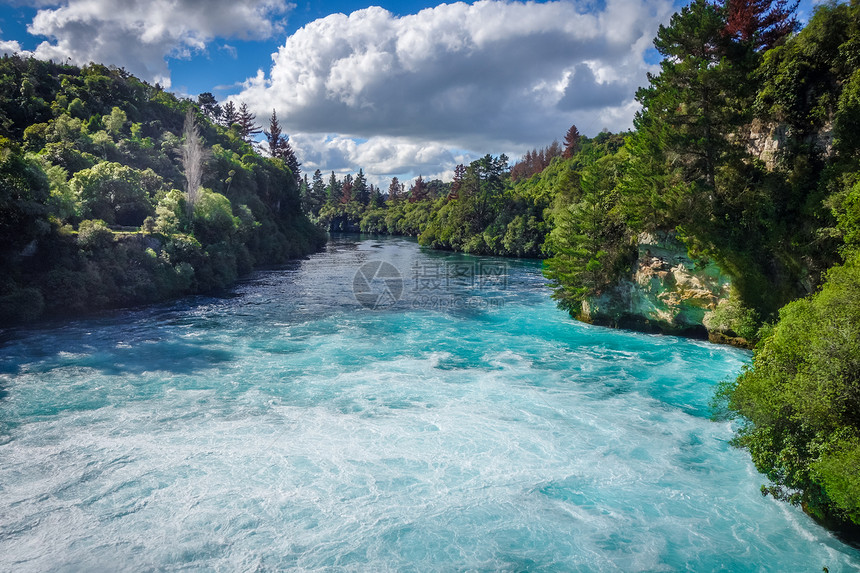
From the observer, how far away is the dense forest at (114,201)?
2589cm

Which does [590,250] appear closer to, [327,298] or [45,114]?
[327,298]

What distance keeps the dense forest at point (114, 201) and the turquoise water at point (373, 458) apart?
5019 millimetres

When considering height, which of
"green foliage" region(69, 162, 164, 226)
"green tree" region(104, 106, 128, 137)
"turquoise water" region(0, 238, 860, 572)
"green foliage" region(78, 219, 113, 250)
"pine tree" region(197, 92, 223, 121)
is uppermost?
"pine tree" region(197, 92, 223, 121)

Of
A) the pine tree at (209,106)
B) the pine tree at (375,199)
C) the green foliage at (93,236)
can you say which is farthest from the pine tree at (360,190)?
the green foliage at (93,236)

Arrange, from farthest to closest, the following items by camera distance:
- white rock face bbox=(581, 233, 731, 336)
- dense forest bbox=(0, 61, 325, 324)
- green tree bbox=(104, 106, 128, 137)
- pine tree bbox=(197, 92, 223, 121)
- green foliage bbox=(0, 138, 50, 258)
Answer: pine tree bbox=(197, 92, 223, 121)
green tree bbox=(104, 106, 128, 137)
dense forest bbox=(0, 61, 325, 324)
green foliage bbox=(0, 138, 50, 258)
white rock face bbox=(581, 233, 731, 336)

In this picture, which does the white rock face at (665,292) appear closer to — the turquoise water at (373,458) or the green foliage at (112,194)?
the turquoise water at (373,458)

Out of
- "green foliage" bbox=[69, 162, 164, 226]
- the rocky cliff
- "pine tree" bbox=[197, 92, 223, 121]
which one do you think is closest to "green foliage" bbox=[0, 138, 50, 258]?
"green foliage" bbox=[69, 162, 164, 226]

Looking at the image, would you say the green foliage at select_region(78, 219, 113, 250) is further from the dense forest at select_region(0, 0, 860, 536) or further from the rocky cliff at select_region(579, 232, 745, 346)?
the rocky cliff at select_region(579, 232, 745, 346)

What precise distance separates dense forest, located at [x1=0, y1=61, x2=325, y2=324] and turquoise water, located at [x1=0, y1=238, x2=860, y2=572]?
5019 mm

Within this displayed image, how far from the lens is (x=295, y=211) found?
77.4m

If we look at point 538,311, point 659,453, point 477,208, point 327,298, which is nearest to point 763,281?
point 659,453

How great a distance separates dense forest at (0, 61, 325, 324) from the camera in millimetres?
25891

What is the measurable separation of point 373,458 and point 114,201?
122 feet

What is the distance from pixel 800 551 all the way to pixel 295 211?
7648 centimetres
